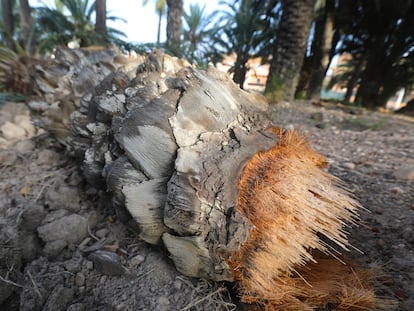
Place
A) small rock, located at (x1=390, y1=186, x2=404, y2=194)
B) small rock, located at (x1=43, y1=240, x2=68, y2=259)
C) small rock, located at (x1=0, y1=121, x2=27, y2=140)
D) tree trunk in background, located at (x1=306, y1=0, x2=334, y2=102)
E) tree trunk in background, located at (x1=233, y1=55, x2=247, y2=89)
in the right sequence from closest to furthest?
small rock, located at (x1=43, y1=240, x2=68, y2=259) < small rock, located at (x1=390, y1=186, x2=404, y2=194) < small rock, located at (x1=0, y1=121, x2=27, y2=140) < tree trunk in background, located at (x1=306, y1=0, x2=334, y2=102) < tree trunk in background, located at (x1=233, y1=55, x2=247, y2=89)

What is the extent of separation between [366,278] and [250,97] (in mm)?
731

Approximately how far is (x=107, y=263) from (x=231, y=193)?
0.52 m

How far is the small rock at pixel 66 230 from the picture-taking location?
100cm

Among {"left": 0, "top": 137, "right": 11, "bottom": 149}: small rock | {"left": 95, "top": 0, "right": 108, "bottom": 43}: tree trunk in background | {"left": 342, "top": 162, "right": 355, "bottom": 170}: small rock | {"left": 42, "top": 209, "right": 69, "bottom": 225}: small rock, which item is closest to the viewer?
{"left": 42, "top": 209, "right": 69, "bottom": 225}: small rock

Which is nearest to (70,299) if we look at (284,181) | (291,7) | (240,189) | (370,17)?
(240,189)

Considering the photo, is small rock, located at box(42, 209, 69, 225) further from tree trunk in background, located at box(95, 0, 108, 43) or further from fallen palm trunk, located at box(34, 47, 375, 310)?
tree trunk in background, located at box(95, 0, 108, 43)

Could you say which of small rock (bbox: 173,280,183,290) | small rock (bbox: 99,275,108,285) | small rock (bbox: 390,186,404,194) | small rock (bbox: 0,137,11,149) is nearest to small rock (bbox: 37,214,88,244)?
small rock (bbox: 99,275,108,285)

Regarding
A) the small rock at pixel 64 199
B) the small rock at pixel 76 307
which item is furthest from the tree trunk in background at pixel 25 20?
the small rock at pixel 76 307

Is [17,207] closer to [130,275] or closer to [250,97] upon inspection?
[130,275]

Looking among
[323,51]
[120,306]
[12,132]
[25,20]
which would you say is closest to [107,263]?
[120,306]

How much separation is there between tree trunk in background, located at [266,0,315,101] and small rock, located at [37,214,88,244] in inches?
127

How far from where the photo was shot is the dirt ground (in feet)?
2.58

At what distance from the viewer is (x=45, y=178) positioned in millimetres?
1365

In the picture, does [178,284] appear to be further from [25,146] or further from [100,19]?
[100,19]
